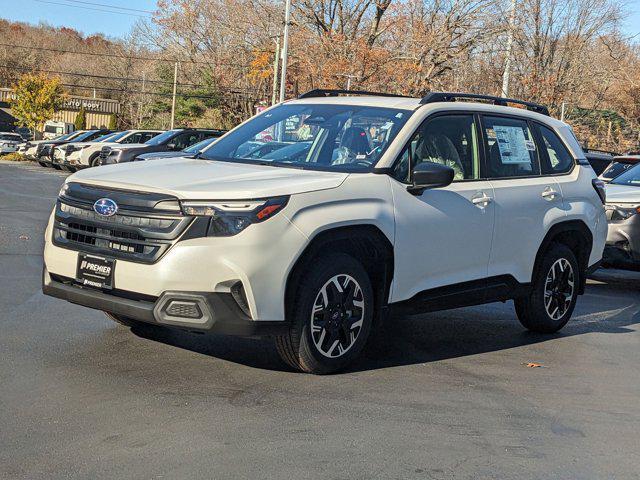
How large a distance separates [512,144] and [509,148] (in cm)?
8

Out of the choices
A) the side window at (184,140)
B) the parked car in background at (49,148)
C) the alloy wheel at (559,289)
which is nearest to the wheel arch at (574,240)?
the alloy wheel at (559,289)

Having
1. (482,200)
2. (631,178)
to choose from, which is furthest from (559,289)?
(631,178)

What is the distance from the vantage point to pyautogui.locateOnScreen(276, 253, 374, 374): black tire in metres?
5.89

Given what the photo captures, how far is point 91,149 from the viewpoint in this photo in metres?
32.9

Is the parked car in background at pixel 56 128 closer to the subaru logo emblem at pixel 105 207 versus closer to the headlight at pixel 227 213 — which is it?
the subaru logo emblem at pixel 105 207

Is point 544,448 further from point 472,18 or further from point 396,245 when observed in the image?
point 472,18

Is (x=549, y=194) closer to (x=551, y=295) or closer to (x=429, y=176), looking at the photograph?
(x=551, y=295)

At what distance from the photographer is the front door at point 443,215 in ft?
21.4

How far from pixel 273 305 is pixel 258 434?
3.43 feet

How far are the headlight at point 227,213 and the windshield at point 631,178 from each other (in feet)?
25.7

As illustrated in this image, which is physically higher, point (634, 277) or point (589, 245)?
point (589, 245)

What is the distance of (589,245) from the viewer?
8453mm

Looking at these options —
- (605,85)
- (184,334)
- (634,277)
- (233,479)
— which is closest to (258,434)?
(233,479)

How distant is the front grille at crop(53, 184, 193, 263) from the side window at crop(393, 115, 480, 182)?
1.73m
